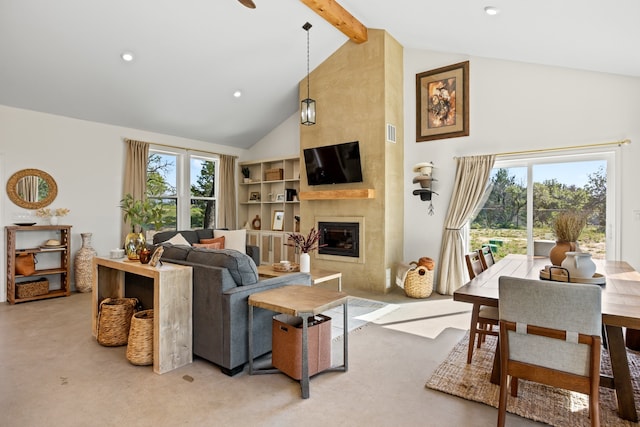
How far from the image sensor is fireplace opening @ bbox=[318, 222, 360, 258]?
5.44 metres

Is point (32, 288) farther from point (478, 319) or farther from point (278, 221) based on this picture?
point (478, 319)

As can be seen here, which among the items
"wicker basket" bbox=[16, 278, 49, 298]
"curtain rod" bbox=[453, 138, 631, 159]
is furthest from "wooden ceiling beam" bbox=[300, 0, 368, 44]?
"wicker basket" bbox=[16, 278, 49, 298]

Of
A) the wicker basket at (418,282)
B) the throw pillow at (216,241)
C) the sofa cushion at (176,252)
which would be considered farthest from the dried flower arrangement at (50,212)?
the wicker basket at (418,282)

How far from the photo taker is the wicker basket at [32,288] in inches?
183

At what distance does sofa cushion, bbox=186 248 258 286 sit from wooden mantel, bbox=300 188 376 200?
Result: 264 centimetres

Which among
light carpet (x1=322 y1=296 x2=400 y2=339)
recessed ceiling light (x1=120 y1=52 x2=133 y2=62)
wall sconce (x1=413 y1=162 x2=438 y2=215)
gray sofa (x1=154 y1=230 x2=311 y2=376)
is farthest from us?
wall sconce (x1=413 y1=162 x2=438 y2=215)

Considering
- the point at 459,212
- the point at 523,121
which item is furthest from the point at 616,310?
the point at 523,121

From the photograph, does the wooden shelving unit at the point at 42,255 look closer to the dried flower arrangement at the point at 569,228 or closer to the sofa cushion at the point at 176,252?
the sofa cushion at the point at 176,252

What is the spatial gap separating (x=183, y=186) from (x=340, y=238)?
311 cm

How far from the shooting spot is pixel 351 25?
485 cm

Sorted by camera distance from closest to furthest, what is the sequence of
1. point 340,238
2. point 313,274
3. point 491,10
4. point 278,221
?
1. point 491,10
2. point 313,274
3. point 340,238
4. point 278,221

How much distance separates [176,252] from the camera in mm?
3113

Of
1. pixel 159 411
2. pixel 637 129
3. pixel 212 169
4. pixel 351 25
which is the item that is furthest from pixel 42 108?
pixel 637 129

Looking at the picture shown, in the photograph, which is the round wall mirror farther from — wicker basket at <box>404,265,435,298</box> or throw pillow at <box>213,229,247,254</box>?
wicker basket at <box>404,265,435,298</box>
